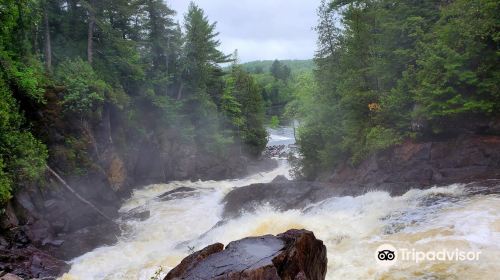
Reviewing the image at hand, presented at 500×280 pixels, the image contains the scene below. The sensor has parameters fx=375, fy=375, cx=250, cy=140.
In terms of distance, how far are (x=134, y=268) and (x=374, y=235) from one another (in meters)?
8.49

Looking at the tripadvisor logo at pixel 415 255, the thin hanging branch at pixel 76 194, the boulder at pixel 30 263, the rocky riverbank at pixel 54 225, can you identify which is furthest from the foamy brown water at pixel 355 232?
the thin hanging branch at pixel 76 194

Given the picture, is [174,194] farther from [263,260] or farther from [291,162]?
[263,260]

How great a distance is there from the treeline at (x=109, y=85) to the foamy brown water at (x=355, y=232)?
17.3 ft

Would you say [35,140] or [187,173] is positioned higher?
[35,140]

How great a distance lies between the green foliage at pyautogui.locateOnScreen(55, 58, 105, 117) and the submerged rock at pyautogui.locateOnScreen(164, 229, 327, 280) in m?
16.5

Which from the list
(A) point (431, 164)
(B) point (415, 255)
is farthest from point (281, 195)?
(B) point (415, 255)

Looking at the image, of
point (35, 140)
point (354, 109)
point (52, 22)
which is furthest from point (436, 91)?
point (52, 22)

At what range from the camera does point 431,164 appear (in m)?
16.3

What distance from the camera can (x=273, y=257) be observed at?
6637 mm

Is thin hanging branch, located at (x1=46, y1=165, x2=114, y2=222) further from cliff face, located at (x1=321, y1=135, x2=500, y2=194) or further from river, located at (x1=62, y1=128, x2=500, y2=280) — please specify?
cliff face, located at (x1=321, y1=135, x2=500, y2=194)

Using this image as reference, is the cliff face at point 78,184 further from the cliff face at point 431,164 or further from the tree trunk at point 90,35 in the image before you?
the cliff face at point 431,164

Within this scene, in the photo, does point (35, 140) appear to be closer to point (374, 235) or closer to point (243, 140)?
point (374, 235)

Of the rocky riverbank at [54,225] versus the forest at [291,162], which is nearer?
the forest at [291,162]

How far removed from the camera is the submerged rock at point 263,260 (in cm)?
624
